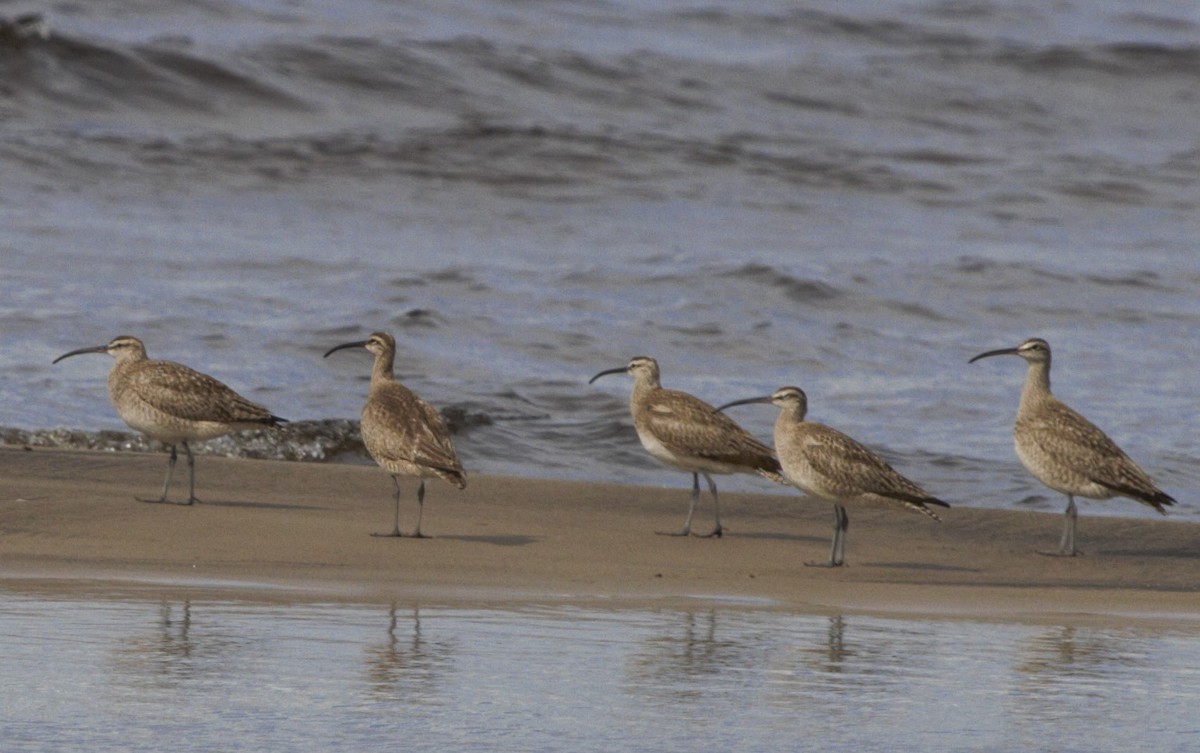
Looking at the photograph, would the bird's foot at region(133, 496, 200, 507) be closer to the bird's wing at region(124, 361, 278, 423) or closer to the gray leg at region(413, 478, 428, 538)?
the bird's wing at region(124, 361, 278, 423)

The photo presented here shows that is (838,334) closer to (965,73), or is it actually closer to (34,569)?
(34,569)


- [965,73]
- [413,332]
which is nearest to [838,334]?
[413,332]

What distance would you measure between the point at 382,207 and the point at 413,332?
6399 millimetres

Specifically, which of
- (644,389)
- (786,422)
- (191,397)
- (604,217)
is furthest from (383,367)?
(604,217)

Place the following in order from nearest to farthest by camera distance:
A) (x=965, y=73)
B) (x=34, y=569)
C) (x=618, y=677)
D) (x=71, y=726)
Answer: (x=71, y=726), (x=618, y=677), (x=34, y=569), (x=965, y=73)

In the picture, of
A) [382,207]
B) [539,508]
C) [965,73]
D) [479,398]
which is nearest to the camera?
[539,508]

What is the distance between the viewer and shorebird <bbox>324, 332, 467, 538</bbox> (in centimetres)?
1030

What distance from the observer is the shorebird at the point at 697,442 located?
11148mm

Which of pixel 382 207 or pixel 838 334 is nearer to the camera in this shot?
pixel 838 334

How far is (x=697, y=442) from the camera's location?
11.2m

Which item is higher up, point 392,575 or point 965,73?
point 965,73

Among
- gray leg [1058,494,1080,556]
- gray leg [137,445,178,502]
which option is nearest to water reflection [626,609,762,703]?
gray leg [1058,494,1080,556]

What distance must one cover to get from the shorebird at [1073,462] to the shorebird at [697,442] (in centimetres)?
143

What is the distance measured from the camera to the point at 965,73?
1364 inches
